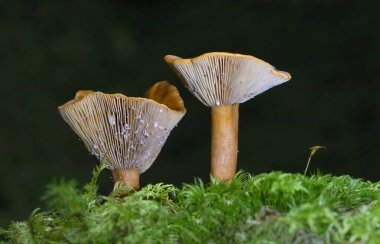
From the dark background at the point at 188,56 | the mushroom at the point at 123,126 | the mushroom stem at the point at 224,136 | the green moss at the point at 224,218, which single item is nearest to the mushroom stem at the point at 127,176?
the mushroom at the point at 123,126

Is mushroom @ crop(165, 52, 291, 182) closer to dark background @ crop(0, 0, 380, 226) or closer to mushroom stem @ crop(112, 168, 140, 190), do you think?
mushroom stem @ crop(112, 168, 140, 190)

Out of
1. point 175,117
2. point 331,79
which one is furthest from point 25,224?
point 331,79

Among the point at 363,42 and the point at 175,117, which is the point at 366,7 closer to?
the point at 363,42

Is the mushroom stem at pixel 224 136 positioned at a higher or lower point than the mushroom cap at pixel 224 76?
lower

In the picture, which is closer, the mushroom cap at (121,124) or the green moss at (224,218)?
the green moss at (224,218)

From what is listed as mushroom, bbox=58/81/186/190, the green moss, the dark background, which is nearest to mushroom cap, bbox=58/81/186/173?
mushroom, bbox=58/81/186/190

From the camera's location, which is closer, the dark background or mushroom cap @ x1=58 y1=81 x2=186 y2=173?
mushroom cap @ x1=58 y1=81 x2=186 y2=173

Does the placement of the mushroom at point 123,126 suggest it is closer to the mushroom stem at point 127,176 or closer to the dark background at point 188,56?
the mushroom stem at point 127,176
